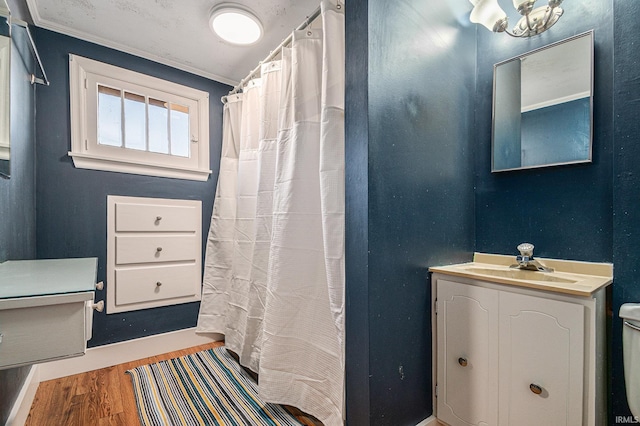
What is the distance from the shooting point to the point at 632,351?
2.96ft

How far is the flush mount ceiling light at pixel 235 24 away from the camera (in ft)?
5.37

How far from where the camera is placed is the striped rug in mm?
1419

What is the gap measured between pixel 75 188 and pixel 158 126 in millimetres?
700

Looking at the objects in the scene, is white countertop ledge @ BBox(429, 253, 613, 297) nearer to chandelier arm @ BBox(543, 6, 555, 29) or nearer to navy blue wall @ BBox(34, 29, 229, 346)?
chandelier arm @ BBox(543, 6, 555, 29)

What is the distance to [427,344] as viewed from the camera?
1.32m

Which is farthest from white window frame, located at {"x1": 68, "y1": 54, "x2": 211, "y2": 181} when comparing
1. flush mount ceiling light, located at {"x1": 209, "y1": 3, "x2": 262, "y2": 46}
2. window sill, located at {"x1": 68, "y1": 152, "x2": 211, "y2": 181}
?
flush mount ceiling light, located at {"x1": 209, "y1": 3, "x2": 262, "y2": 46}

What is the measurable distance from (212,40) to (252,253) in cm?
147

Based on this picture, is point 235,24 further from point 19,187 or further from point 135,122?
point 19,187

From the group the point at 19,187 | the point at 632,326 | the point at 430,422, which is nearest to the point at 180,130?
the point at 19,187

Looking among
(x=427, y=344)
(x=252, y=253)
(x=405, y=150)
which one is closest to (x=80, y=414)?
(x=252, y=253)

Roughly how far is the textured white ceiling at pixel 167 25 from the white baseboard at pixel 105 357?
1.97 metres

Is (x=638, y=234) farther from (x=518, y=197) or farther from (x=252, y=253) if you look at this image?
(x=252, y=253)

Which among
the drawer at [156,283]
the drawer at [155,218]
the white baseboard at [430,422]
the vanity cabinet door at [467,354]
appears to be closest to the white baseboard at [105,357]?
the drawer at [156,283]

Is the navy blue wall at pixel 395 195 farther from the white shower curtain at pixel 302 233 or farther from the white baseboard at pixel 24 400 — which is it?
the white baseboard at pixel 24 400
